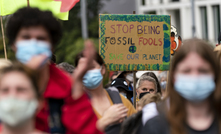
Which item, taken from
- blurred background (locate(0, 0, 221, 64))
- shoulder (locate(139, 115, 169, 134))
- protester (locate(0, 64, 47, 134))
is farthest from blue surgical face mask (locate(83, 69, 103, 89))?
blurred background (locate(0, 0, 221, 64))

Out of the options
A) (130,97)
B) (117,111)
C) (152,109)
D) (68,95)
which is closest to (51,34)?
(68,95)

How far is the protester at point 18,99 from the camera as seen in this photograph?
8.21 feet

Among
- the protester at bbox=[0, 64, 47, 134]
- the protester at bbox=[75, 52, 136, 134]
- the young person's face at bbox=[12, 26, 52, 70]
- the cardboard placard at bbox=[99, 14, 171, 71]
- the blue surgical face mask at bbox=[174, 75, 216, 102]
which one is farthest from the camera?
the cardboard placard at bbox=[99, 14, 171, 71]

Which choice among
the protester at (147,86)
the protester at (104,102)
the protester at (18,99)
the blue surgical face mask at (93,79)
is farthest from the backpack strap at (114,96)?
the protester at (147,86)

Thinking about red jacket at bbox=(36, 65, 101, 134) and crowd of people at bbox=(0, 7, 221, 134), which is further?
red jacket at bbox=(36, 65, 101, 134)

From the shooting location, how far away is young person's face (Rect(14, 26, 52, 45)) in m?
2.86

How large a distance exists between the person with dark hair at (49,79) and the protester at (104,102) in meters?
0.89

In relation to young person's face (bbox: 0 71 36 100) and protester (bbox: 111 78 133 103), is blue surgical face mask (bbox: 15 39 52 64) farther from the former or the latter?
protester (bbox: 111 78 133 103)

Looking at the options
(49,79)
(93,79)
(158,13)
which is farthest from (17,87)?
(158,13)

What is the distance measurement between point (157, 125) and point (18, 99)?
37.2 inches

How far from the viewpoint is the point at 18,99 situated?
2.52 metres

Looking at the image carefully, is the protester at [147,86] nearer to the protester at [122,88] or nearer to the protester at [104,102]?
the protester at [122,88]

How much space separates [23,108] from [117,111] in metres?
1.43

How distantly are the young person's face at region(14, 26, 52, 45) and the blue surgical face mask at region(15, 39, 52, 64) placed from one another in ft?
0.15
